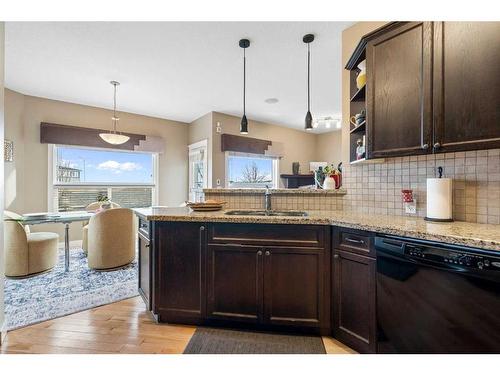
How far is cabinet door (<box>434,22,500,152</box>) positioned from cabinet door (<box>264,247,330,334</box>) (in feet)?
3.51

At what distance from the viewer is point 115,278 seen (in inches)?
119

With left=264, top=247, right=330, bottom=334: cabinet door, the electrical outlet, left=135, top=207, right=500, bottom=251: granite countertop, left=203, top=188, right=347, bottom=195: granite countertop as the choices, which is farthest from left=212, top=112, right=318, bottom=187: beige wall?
the electrical outlet

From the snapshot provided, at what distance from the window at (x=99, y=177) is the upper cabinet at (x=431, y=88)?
4.32m

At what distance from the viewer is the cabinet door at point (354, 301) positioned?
1.56m

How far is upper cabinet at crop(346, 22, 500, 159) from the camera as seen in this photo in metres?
1.37

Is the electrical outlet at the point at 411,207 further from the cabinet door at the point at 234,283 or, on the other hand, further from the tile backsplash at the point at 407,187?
the cabinet door at the point at 234,283

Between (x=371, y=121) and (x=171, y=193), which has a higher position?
(x=371, y=121)

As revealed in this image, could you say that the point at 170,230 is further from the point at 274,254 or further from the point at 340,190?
the point at 340,190

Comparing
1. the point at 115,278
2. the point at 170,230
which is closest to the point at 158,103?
the point at 115,278

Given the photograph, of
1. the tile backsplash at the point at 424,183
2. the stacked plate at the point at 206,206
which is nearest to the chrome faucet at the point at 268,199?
the stacked plate at the point at 206,206

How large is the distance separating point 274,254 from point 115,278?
87.1 inches

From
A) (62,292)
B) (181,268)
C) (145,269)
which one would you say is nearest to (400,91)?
(181,268)

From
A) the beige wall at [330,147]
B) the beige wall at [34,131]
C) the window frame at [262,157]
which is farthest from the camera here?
the beige wall at [330,147]
